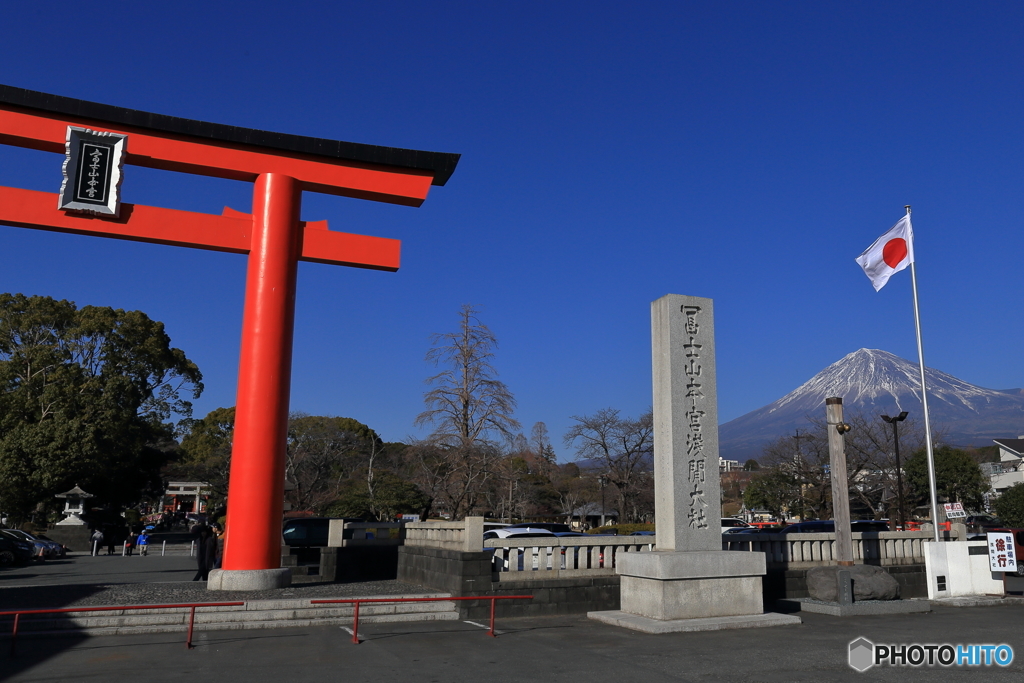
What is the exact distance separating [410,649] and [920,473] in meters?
46.7

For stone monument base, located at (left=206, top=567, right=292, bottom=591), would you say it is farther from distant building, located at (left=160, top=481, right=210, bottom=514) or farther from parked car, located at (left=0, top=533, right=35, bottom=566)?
distant building, located at (left=160, top=481, right=210, bottom=514)

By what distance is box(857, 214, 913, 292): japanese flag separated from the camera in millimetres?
16438

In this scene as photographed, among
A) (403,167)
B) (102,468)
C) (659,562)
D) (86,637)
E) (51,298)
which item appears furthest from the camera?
(51,298)

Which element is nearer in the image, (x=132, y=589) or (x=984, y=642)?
(x=984, y=642)

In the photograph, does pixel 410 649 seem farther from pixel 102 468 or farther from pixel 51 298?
pixel 51 298

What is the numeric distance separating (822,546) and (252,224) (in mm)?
14136

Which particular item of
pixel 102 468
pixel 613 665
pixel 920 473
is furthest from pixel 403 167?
pixel 920 473

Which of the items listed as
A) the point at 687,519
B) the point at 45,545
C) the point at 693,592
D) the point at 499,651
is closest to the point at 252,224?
the point at 499,651

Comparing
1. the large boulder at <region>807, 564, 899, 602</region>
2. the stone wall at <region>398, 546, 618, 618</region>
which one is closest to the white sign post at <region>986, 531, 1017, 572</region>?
the large boulder at <region>807, 564, 899, 602</region>

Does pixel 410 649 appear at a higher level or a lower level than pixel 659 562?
lower

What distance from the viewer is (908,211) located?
16.7 metres

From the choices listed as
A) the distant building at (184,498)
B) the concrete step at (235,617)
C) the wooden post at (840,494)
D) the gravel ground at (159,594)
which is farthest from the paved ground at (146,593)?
the distant building at (184,498)

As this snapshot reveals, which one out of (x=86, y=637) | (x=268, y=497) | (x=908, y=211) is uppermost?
(x=908, y=211)

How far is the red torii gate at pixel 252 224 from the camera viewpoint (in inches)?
534
